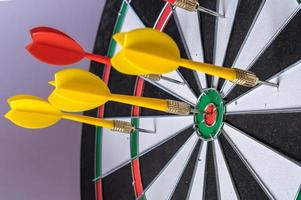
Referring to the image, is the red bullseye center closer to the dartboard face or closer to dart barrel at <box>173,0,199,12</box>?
the dartboard face

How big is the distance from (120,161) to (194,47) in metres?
0.32

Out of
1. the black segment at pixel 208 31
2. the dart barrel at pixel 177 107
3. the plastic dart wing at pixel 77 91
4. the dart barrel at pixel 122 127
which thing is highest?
the black segment at pixel 208 31

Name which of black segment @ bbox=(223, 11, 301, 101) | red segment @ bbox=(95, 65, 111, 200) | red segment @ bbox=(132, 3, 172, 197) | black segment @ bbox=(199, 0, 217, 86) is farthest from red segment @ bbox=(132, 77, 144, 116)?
black segment @ bbox=(223, 11, 301, 101)

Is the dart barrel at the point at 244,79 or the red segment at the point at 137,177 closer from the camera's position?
the dart barrel at the point at 244,79

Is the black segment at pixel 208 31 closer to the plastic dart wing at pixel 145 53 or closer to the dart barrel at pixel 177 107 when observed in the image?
the dart barrel at pixel 177 107

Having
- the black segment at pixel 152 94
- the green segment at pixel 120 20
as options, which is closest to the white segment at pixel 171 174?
the black segment at pixel 152 94

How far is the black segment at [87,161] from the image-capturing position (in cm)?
112

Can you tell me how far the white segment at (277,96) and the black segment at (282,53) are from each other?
0.04 ft

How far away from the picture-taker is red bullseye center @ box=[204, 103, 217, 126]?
0.80 metres

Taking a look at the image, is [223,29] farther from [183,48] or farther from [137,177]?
[137,177]

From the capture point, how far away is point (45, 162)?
1282mm

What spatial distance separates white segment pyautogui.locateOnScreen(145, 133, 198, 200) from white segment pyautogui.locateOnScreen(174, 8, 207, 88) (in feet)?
0.36

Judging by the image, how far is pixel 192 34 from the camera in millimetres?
874

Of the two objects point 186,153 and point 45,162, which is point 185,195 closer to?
point 186,153
